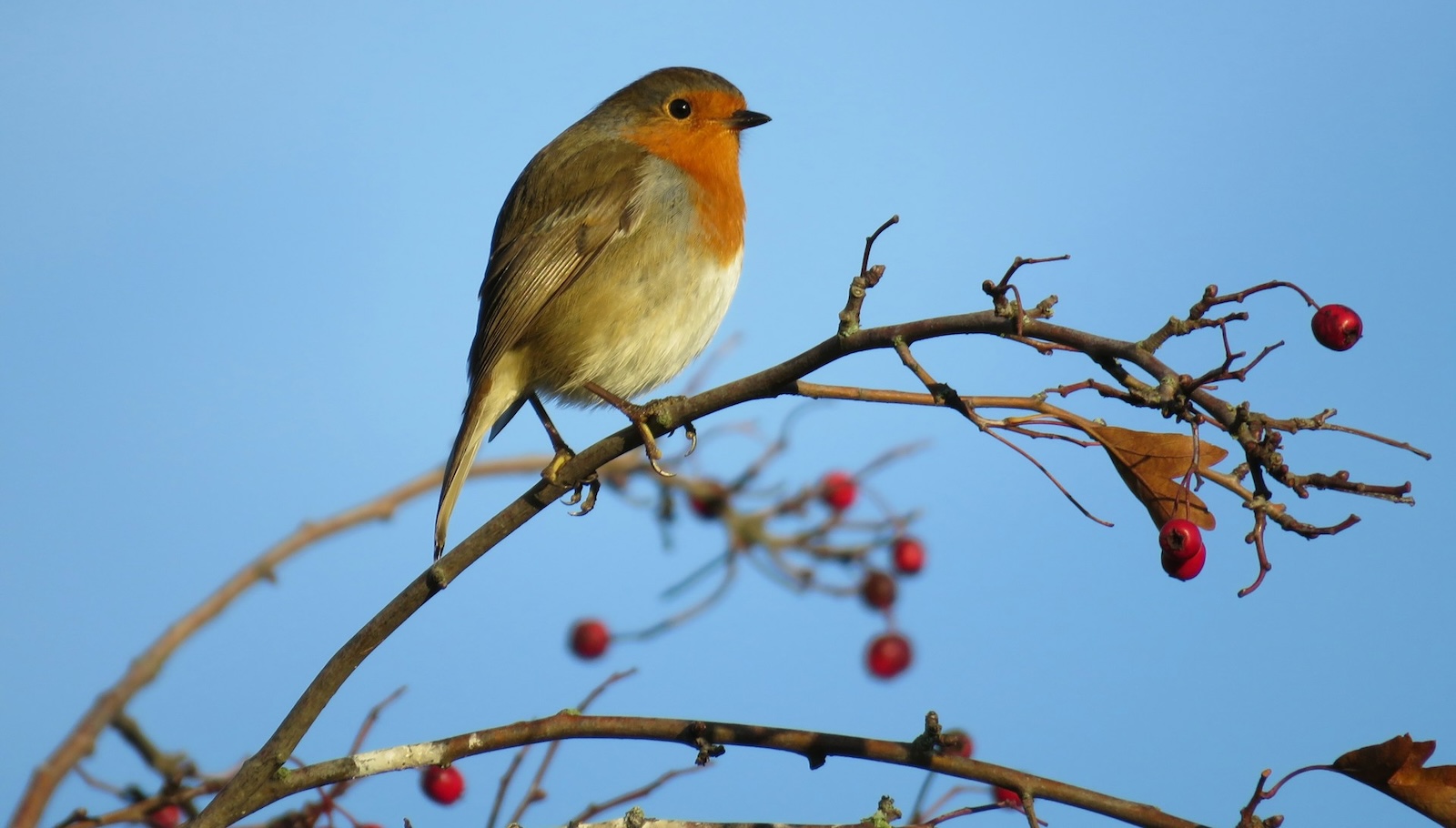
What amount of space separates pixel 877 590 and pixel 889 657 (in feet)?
0.87

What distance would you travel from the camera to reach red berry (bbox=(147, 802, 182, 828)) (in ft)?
10.4

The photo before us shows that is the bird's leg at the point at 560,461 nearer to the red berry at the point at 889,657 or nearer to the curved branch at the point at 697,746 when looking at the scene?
the curved branch at the point at 697,746

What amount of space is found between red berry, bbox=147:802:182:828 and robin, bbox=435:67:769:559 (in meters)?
1.11

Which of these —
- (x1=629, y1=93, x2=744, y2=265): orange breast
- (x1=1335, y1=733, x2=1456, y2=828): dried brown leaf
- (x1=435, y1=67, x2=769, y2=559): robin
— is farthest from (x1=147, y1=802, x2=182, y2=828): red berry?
(x1=1335, y1=733, x2=1456, y2=828): dried brown leaf

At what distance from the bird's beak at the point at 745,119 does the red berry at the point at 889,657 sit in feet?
6.58

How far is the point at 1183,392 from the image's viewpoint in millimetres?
1804

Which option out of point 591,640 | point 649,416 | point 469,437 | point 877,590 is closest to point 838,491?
point 877,590

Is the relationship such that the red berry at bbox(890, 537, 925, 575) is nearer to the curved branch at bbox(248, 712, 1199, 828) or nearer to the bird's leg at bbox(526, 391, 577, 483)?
the bird's leg at bbox(526, 391, 577, 483)

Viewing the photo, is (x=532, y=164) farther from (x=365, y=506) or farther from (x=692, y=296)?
(x=365, y=506)

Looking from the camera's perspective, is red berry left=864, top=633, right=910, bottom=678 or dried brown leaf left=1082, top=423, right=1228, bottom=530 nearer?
dried brown leaf left=1082, top=423, right=1228, bottom=530

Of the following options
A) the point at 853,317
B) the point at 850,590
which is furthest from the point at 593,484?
the point at 853,317

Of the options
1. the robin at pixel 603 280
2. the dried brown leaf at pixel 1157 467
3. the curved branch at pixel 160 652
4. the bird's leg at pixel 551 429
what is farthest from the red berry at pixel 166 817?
the dried brown leaf at pixel 1157 467

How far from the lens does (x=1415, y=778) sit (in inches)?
76.1

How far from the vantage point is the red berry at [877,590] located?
477cm
